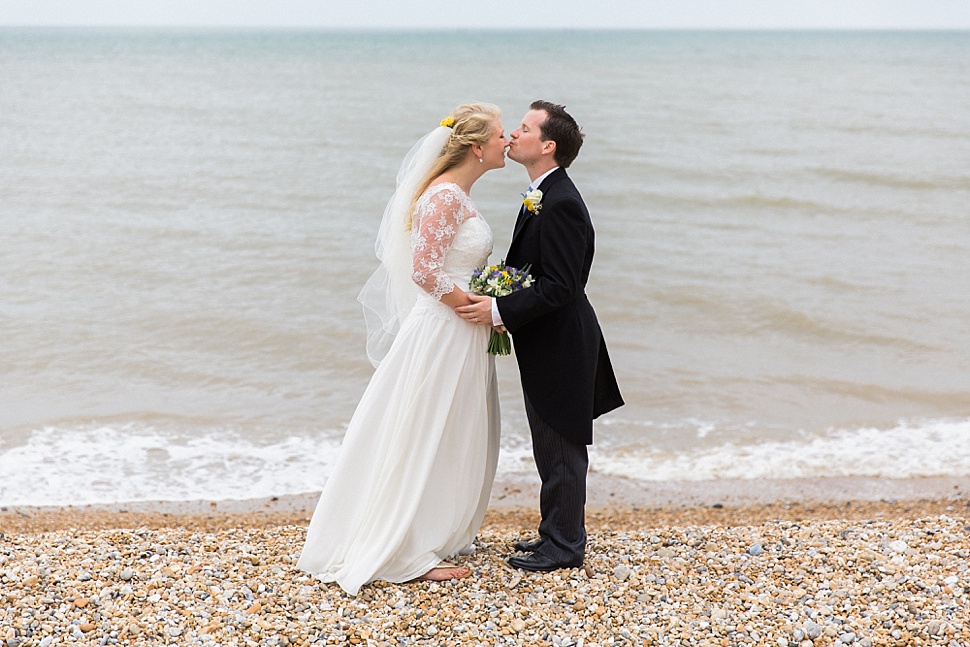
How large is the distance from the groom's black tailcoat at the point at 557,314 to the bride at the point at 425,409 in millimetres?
209

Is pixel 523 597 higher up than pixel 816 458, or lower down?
higher up

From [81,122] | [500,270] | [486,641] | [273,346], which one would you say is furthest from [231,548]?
[81,122]

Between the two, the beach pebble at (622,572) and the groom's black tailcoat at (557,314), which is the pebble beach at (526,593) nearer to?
the beach pebble at (622,572)

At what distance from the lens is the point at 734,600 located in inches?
171

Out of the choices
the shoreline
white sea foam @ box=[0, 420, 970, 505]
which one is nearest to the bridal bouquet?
the shoreline

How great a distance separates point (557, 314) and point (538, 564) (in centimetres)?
126

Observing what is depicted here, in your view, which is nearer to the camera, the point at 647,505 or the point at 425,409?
the point at 425,409

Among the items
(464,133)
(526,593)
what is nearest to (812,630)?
(526,593)

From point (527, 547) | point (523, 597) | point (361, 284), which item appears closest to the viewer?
point (523, 597)

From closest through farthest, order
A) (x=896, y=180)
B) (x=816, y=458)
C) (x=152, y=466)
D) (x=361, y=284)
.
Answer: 1. (x=152, y=466)
2. (x=816, y=458)
3. (x=361, y=284)
4. (x=896, y=180)

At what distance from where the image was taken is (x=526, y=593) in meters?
4.42

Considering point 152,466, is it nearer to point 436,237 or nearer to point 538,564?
point 538,564

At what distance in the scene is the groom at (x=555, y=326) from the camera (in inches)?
168

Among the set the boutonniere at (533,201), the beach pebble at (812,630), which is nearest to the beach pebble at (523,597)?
the beach pebble at (812,630)
